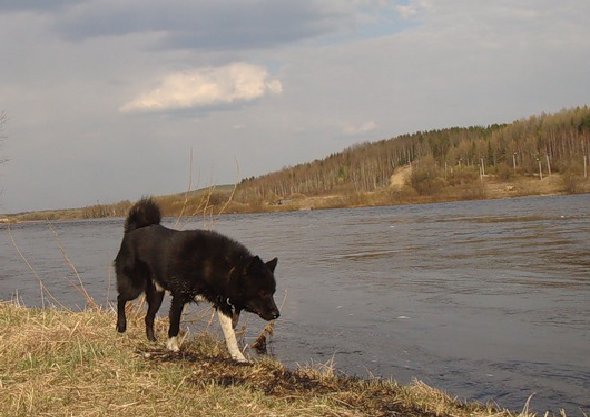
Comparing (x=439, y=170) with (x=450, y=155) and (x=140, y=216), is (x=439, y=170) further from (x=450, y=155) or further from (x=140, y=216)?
(x=140, y=216)

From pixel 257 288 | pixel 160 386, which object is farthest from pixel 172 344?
pixel 160 386

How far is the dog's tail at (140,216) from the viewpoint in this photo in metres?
7.97

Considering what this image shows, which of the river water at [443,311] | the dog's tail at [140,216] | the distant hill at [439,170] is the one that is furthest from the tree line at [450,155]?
the dog's tail at [140,216]

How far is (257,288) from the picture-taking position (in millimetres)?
6844

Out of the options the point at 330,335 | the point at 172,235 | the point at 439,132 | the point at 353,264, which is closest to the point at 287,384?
the point at 172,235

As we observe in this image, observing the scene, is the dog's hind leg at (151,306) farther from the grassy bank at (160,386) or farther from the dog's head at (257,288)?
the dog's head at (257,288)

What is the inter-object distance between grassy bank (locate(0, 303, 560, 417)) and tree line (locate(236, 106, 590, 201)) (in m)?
99.0

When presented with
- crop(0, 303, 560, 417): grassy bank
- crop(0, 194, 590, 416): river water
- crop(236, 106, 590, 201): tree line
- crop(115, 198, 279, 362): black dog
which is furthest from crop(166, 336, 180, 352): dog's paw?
crop(236, 106, 590, 201): tree line

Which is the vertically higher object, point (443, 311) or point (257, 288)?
point (257, 288)

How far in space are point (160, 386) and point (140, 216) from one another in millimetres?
3242

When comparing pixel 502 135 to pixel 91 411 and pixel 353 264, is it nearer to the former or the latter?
pixel 353 264

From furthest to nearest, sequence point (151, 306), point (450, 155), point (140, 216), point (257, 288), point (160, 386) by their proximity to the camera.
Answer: point (450, 155) < point (140, 216) < point (151, 306) < point (257, 288) < point (160, 386)

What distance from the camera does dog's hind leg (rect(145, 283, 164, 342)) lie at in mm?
7488

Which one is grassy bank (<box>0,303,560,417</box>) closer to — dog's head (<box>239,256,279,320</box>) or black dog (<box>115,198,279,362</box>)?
black dog (<box>115,198,279,362</box>)
